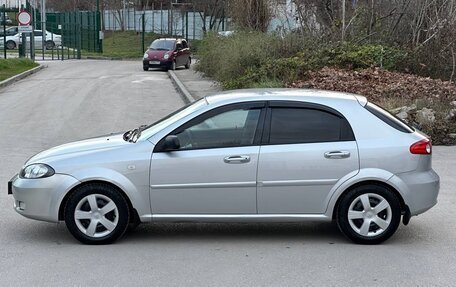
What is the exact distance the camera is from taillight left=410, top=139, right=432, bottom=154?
6473 millimetres

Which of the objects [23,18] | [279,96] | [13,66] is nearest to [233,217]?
[279,96]

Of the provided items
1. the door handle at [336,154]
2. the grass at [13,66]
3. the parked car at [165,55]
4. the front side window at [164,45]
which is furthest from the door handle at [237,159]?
the front side window at [164,45]

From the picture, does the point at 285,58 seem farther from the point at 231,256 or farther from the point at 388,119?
the point at 231,256

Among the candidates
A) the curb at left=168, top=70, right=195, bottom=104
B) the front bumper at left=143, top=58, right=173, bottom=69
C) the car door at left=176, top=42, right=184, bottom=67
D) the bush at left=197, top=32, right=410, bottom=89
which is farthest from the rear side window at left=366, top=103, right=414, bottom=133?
the car door at left=176, top=42, right=184, bottom=67

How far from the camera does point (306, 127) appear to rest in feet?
21.5

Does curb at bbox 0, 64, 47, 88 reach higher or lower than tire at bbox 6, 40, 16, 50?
lower

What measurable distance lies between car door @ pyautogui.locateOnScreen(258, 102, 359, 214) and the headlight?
1954mm

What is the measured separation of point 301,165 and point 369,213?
2.59ft

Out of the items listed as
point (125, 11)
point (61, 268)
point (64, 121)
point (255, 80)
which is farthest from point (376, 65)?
point (125, 11)

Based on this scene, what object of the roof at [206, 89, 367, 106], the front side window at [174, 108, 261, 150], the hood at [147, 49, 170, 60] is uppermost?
the roof at [206, 89, 367, 106]

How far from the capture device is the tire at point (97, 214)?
21.0 ft

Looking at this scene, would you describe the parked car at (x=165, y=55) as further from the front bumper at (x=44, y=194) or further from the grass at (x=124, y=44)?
the front bumper at (x=44, y=194)

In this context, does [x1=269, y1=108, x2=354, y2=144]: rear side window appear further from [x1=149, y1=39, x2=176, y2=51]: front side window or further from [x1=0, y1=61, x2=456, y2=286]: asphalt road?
[x1=149, y1=39, x2=176, y2=51]: front side window

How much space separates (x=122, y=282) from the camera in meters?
5.49
